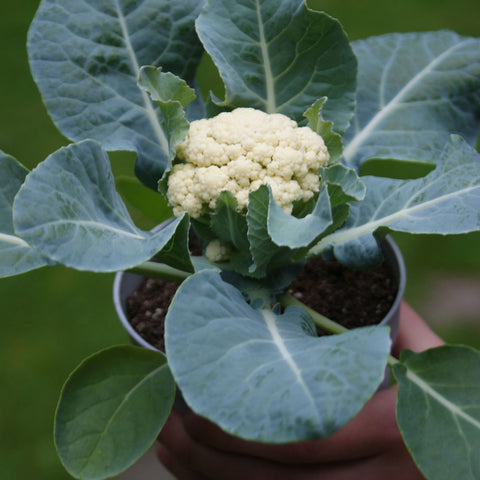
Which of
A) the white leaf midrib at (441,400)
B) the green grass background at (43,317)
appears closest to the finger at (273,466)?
the white leaf midrib at (441,400)

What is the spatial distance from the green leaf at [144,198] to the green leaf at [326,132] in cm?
27

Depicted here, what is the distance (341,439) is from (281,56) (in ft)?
1.51

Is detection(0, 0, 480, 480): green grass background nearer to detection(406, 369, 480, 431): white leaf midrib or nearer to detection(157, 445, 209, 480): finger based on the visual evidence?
detection(157, 445, 209, 480): finger

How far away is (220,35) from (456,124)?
0.34m

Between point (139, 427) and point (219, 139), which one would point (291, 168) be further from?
point (139, 427)

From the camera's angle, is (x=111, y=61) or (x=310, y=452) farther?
(x=111, y=61)

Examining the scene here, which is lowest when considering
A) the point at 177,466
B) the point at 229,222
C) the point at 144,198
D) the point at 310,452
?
the point at 177,466

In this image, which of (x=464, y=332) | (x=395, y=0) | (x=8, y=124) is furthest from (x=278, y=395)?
(x=395, y=0)

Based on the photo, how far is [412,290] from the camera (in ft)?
5.14

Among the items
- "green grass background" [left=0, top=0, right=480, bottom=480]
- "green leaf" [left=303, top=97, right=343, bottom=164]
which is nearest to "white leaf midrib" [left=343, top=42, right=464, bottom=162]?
"green leaf" [left=303, top=97, right=343, bottom=164]

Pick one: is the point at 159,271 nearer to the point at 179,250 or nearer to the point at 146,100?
the point at 179,250

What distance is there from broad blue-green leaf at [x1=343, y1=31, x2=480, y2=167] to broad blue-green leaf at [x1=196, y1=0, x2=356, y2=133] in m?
0.09

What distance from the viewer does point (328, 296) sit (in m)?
0.84

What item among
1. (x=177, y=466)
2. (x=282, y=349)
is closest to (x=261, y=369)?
(x=282, y=349)
